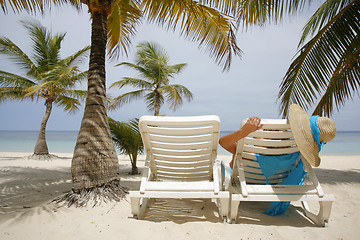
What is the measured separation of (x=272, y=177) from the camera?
8.05 feet

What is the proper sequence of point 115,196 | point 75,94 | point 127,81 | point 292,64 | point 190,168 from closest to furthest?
point 190,168, point 115,196, point 292,64, point 75,94, point 127,81

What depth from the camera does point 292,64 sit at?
5066 millimetres

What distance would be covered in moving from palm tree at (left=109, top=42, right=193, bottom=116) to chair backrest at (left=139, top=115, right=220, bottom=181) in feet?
31.6

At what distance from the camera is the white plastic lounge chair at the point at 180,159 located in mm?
2057

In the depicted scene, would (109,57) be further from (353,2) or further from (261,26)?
(353,2)

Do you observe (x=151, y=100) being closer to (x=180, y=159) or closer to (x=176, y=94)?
(x=176, y=94)

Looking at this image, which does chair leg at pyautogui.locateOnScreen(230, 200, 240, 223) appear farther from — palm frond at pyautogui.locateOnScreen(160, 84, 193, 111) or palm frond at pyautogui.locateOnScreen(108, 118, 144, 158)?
palm frond at pyautogui.locateOnScreen(160, 84, 193, 111)

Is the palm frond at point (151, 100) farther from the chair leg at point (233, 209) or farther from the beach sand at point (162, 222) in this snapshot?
the chair leg at point (233, 209)

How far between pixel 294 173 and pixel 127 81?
1143cm

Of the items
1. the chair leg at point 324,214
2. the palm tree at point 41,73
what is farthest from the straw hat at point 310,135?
the palm tree at point 41,73

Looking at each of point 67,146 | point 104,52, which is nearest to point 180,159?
point 104,52

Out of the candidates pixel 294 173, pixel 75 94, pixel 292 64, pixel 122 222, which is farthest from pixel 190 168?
pixel 75 94

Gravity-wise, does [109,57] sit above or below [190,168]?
above

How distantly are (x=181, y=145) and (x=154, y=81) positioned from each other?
10729 mm
